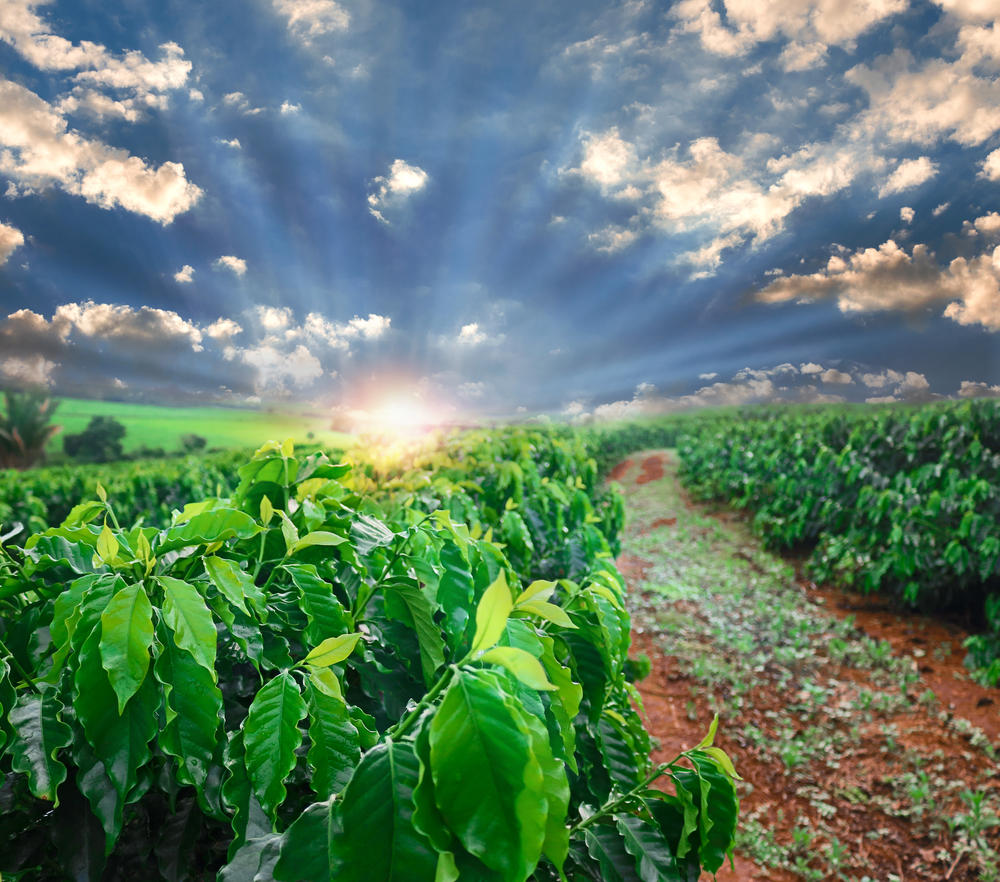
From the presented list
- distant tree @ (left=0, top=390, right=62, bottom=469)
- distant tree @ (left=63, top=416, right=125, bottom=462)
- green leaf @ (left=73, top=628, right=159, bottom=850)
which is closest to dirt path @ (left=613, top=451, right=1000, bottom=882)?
green leaf @ (left=73, top=628, right=159, bottom=850)

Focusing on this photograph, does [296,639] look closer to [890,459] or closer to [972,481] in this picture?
[972,481]

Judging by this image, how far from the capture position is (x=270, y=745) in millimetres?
906

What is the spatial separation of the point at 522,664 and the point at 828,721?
17.0 ft

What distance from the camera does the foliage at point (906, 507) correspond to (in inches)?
239

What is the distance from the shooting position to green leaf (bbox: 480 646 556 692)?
29.7 inches

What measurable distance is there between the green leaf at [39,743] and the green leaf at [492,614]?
27.5 inches

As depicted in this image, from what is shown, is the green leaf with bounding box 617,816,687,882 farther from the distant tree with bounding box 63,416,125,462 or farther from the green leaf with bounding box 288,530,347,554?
the distant tree with bounding box 63,416,125,462

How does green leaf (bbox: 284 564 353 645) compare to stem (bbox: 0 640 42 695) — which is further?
green leaf (bbox: 284 564 353 645)

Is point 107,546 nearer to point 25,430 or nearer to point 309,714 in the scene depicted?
point 309,714

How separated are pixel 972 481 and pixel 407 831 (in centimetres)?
756

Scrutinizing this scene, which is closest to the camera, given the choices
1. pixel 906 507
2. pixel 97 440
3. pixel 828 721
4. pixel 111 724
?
pixel 111 724

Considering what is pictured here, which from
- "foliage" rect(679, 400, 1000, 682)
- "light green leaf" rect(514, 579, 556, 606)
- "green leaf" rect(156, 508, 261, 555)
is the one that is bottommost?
"foliage" rect(679, 400, 1000, 682)

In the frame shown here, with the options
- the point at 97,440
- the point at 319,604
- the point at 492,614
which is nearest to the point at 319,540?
the point at 319,604

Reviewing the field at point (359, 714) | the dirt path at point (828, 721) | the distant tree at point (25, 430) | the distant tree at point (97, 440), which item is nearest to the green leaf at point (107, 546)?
the field at point (359, 714)
